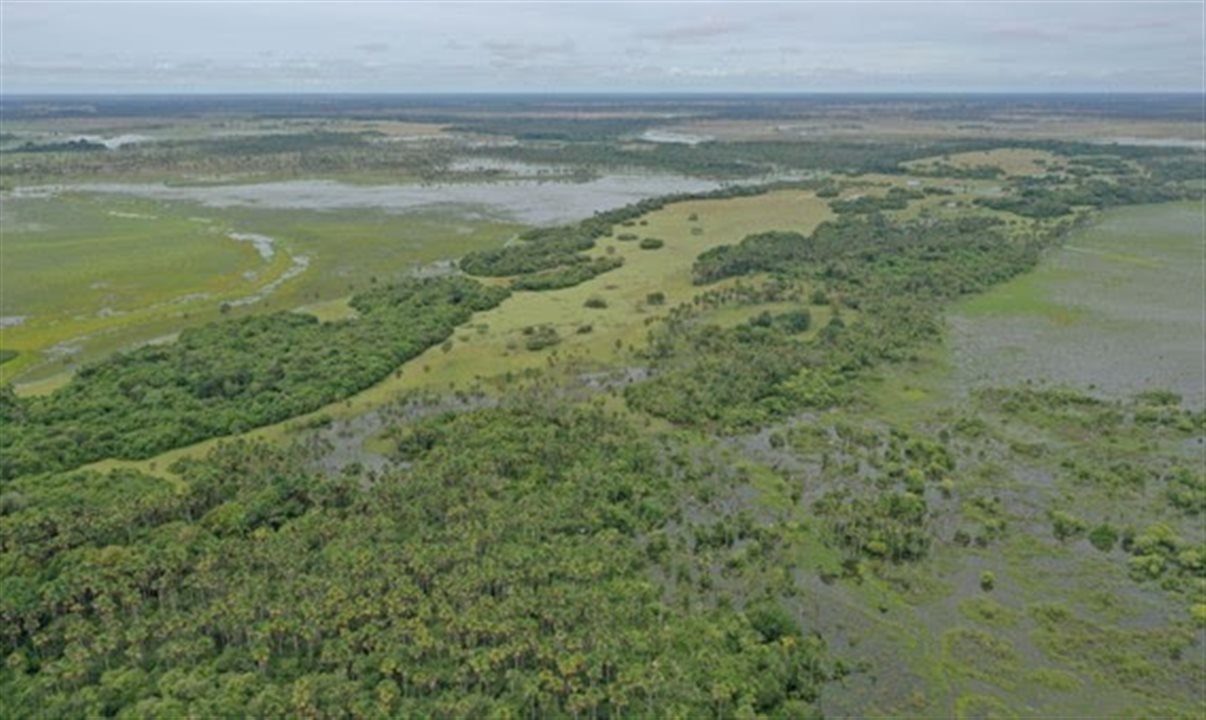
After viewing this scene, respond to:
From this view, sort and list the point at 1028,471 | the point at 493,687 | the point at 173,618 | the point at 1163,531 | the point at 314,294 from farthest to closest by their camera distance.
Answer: the point at 314,294, the point at 1028,471, the point at 1163,531, the point at 173,618, the point at 493,687

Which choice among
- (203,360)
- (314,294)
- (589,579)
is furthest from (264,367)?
(589,579)

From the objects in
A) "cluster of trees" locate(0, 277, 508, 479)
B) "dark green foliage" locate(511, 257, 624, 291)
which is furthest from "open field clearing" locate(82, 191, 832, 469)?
"cluster of trees" locate(0, 277, 508, 479)

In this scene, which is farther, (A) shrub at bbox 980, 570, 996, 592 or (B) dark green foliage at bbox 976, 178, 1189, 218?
(B) dark green foliage at bbox 976, 178, 1189, 218

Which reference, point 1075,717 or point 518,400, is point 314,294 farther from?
point 1075,717

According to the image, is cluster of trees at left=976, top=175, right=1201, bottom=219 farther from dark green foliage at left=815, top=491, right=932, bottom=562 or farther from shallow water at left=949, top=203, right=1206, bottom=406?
dark green foliage at left=815, top=491, right=932, bottom=562

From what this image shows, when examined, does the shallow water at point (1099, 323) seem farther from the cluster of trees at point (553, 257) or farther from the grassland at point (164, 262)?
the grassland at point (164, 262)
